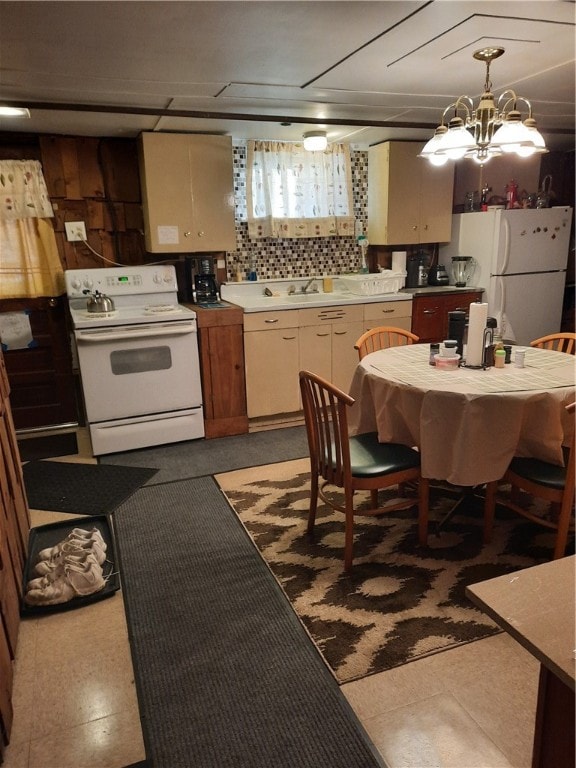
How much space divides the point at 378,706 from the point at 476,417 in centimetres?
112

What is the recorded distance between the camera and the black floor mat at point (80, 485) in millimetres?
3043

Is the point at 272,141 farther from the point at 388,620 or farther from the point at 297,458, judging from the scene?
the point at 388,620

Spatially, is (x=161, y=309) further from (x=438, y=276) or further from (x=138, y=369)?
(x=438, y=276)

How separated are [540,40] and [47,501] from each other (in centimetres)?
341

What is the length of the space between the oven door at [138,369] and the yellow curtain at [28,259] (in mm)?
795

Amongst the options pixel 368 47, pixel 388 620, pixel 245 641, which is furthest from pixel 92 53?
pixel 388 620

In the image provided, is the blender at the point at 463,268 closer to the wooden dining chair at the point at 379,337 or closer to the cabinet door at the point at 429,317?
the cabinet door at the point at 429,317

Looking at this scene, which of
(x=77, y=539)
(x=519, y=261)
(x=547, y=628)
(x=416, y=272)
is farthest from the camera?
(x=416, y=272)

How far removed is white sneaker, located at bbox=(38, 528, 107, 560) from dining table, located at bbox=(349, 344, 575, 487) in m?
1.43

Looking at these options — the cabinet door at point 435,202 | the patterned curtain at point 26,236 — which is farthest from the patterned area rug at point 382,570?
the cabinet door at point 435,202

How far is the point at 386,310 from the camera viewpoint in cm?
433

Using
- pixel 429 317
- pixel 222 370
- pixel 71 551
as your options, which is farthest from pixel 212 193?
pixel 71 551

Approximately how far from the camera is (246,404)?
13.3 feet

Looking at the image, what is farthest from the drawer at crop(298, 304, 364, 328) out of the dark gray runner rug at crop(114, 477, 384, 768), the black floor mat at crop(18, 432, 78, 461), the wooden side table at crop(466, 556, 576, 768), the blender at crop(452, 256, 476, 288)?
the wooden side table at crop(466, 556, 576, 768)
